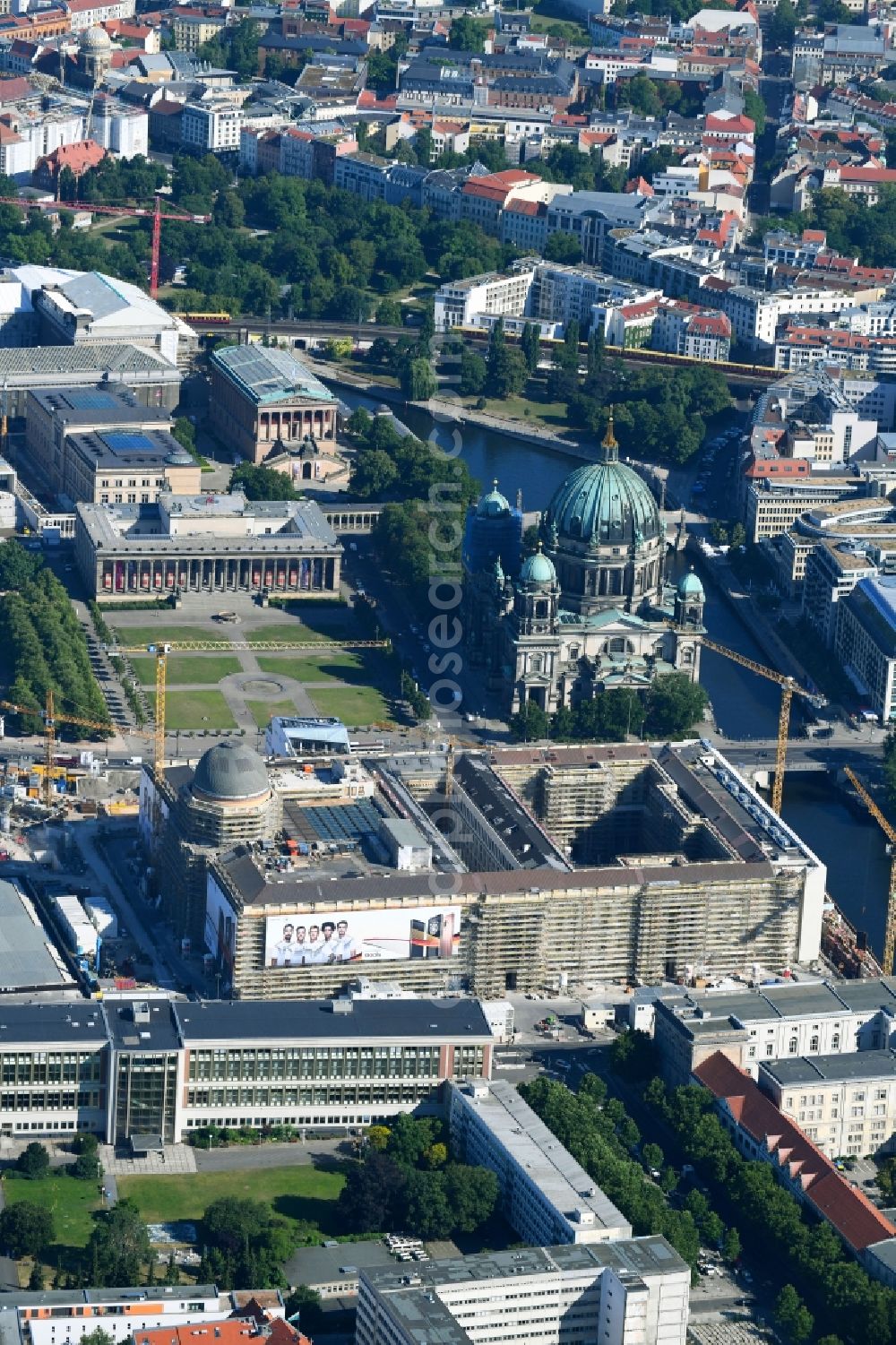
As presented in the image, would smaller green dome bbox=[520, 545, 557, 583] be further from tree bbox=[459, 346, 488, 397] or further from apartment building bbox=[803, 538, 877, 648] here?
tree bbox=[459, 346, 488, 397]

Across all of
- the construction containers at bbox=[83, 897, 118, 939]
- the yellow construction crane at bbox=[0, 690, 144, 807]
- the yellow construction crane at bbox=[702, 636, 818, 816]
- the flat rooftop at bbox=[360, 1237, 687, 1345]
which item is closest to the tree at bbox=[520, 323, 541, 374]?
the yellow construction crane at bbox=[702, 636, 818, 816]

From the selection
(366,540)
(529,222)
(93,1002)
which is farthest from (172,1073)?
(529,222)

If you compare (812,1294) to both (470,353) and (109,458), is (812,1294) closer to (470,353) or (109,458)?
(109,458)

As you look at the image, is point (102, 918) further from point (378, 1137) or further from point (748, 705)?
point (748, 705)

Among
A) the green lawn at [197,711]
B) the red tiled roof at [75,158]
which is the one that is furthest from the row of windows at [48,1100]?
the red tiled roof at [75,158]

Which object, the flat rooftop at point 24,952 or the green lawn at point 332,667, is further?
the green lawn at point 332,667

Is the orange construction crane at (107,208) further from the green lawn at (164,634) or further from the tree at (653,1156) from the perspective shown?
the tree at (653,1156)
